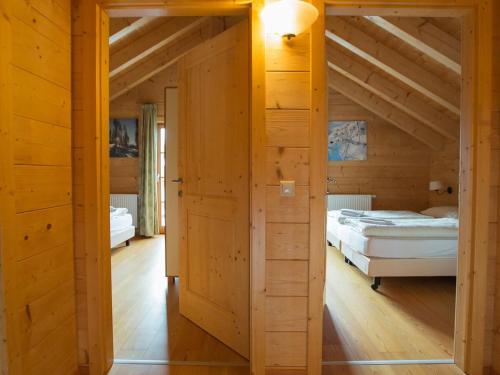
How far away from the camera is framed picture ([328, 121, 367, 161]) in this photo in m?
5.64

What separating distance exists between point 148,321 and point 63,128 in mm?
1567

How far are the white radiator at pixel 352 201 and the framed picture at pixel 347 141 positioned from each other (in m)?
0.72

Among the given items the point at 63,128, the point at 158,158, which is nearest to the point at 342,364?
the point at 63,128

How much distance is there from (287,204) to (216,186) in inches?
22.4

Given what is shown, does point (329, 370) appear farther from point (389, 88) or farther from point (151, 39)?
point (151, 39)

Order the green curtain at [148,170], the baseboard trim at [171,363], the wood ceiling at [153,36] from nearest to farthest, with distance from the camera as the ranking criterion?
the baseboard trim at [171,363] < the wood ceiling at [153,36] < the green curtain at [148,170]

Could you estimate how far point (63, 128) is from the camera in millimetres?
1619

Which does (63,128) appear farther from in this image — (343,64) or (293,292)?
(343,64)

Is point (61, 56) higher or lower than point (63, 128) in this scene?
higher

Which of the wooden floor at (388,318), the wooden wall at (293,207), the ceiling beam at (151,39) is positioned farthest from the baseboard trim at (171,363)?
the ceiling beam at (151,39)

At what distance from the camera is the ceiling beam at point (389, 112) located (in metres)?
4.89

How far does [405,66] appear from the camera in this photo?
140 inches

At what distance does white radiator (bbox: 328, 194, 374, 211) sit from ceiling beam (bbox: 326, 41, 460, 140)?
1687mm

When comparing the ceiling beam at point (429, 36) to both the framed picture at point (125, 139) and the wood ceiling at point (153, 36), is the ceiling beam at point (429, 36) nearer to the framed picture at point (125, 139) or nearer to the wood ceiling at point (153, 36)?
the wood ceiling at point (153, 36)
